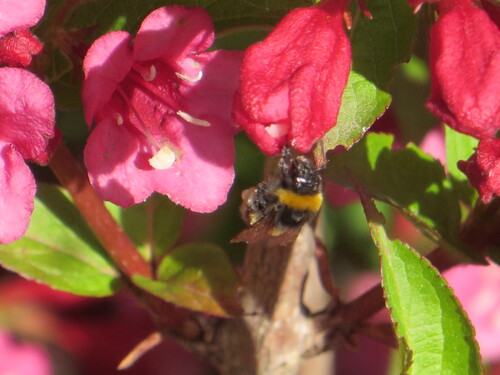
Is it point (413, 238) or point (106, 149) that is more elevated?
point (106, 149)

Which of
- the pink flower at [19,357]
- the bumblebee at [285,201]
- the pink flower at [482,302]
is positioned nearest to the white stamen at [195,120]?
the bumblebee at [285,201]

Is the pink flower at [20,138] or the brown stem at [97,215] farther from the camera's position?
the brown stem at [97,215]

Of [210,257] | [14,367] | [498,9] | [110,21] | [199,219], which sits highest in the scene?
[498,9]

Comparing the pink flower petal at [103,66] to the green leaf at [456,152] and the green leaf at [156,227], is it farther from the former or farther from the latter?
the green leaf at [456,152]

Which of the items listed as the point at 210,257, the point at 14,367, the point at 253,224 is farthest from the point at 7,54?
the point at 14,367

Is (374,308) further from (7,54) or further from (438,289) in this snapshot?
(7,54)

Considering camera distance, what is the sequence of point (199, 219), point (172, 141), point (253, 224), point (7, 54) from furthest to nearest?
point (199, 219), point (172, 141), point (253, 224), point (7, 54)

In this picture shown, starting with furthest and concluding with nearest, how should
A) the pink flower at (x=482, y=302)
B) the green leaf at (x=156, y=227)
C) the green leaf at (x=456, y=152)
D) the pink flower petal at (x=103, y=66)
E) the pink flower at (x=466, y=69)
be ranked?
the pink flower at (x=482, y=302) → the green leaf at (x=156, y=227) → the green leaf at (x=456, y=152) → the pink flower petal at (x=103, y=66) → the pink flower at (x=466, y=69)
